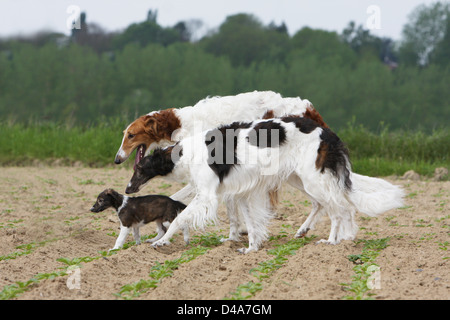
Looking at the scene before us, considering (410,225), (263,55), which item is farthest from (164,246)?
(263,55)

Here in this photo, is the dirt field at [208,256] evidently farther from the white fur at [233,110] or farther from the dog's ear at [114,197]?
the white fur at [233,110]

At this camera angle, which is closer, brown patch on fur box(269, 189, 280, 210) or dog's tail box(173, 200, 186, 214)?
dog's tail box(173, 200, 186, 214)

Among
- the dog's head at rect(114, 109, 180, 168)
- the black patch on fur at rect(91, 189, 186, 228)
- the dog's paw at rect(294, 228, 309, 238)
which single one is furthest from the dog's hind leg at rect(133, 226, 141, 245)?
the dog's paw at rect(294, 228, 309, 238)

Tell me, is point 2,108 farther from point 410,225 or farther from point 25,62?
point 410,225

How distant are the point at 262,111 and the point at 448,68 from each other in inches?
947

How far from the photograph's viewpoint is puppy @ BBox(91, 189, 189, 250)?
24.3 feet

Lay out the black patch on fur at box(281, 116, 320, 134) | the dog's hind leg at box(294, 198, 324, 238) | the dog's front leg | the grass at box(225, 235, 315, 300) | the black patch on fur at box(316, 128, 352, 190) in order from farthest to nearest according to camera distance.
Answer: the dog's hind leg at box(294, 198, 324, 238) → the dog's front leg → the black patch on fur at box(281, 116, 320, 134) → the black patch on fur at box(316, 128, 352, 190) → the grass at box(225, 235, 315, 300)

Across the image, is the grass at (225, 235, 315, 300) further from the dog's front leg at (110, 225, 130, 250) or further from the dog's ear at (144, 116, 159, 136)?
the dog's ear at (144, 116, 159, 136)

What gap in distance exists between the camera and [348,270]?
592 centimetres

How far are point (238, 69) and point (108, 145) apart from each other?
15.7 m

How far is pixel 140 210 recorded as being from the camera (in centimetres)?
746

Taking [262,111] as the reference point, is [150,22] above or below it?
above

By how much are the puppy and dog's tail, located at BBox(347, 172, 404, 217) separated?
2.12m
